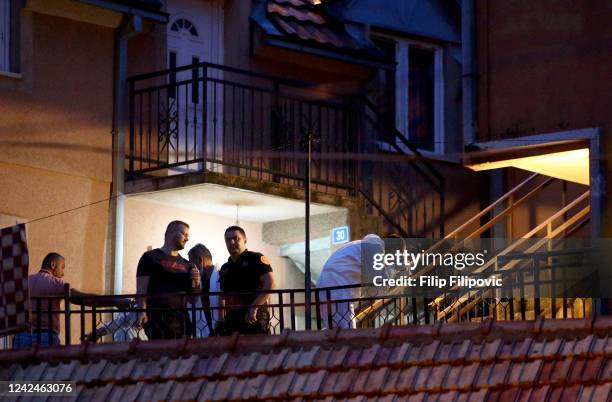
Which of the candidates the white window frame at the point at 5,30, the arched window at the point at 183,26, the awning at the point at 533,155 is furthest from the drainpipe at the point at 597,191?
the white window frame at the point at 5,30

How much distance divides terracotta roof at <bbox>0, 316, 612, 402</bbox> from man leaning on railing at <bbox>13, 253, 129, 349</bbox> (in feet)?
1.00

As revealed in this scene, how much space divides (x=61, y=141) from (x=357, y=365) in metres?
6.57

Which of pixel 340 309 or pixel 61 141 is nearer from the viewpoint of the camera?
pixel 340 309

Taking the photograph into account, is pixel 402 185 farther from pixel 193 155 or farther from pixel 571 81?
pixel 571 81

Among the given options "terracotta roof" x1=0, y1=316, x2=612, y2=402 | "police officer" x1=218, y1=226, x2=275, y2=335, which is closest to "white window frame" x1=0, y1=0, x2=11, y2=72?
"police officer" x1=218, y1=226, x2=275, y2=335

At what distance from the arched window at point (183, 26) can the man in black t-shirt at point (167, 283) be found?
542 cm

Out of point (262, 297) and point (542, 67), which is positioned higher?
point (542, 67)

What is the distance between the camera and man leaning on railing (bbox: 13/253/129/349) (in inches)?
950

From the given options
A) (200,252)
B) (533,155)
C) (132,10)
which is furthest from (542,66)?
(132,10)

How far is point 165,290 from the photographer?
959 inches

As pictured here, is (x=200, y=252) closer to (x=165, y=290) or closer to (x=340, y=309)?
(x=165, y=290)

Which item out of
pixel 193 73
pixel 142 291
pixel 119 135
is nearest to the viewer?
pixel 142 291

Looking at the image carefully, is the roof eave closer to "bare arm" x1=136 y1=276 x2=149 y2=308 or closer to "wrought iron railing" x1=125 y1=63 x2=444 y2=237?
"wrought iron railing" x1=125 y1=63 x2=444 y2=237

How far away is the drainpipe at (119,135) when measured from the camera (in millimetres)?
28172
